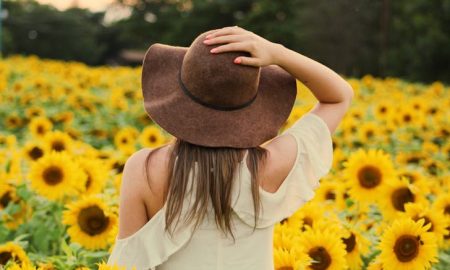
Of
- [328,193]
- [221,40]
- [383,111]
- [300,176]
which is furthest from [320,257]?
[383,111]

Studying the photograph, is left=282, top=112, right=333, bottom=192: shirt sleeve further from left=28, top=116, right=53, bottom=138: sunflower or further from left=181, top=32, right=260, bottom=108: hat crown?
left=28, top=116, right=53, bottom=138: sunflower

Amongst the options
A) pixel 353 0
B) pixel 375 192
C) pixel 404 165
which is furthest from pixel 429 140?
pixel 353 0

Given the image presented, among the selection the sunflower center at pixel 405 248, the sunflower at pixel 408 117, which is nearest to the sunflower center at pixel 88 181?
the sunflower center at pixel 405 248

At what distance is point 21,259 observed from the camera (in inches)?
113

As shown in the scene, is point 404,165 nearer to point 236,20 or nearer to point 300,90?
point 300,90

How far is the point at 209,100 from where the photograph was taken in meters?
2.07

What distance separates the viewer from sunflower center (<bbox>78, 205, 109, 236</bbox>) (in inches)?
128

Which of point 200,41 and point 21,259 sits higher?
point 200,41

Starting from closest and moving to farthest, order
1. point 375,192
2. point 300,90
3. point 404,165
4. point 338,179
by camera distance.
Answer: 1. point 375,192
2. point 338,179
3. point 404,165
4. point 300,90

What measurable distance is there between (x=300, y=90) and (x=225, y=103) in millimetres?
9847

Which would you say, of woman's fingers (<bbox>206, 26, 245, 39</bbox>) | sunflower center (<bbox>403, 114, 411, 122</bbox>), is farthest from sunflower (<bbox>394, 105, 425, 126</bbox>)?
woman's fingers (<bbox>206, 26, 245, 39</bbox>)

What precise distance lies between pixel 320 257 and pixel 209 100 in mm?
984

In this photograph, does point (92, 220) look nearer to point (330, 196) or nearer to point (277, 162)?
point (277, 162)

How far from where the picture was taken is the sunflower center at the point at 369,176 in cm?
376
